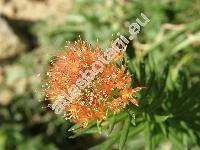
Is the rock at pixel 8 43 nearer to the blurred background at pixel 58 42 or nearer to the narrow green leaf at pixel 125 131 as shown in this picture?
the blurred background at pixel 58 42

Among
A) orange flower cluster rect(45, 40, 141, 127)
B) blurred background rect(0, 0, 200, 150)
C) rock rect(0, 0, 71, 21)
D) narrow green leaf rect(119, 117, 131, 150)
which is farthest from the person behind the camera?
rock rect(0, 0, 71, 21)

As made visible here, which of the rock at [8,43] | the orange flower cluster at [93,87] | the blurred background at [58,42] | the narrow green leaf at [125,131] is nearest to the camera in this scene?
the orange flower cluster at [93,87]

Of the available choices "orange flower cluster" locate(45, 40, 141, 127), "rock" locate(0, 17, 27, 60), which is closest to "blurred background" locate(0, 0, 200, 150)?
"rock" locate(0, 17, 27, 60)

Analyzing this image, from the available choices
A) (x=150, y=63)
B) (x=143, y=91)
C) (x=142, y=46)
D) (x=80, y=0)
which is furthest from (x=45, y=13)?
(x=143, y=91)

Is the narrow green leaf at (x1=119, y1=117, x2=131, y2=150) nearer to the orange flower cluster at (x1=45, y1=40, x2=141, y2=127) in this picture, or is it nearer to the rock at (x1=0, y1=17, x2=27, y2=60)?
the orange flower cluster at (x1=45, y1=40, x2=141, y2=127)

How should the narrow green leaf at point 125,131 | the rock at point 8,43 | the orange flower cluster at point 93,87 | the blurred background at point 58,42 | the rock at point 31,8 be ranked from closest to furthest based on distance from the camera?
the orange flower cluster at point 93,87 < the narrow green leaf at point 125,131 < the blurred background at point 58,42 < the rock at point 8,43 < the rock at point 31,8

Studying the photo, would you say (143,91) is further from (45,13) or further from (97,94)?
(45,13)

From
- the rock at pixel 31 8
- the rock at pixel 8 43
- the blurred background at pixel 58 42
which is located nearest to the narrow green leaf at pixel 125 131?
the blurred background at pixel 58 42

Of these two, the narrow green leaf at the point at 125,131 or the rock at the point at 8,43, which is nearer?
the narrow green leaf at the point at 125,131

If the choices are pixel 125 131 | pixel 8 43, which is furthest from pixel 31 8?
pixel 125 131
